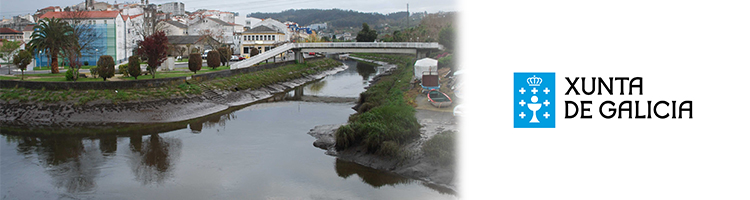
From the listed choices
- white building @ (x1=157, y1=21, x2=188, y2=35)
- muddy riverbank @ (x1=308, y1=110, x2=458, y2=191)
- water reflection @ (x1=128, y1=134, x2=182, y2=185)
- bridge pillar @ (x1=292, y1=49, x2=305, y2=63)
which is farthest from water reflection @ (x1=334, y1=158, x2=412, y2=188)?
white building @ (x1=157, y1=21, x2=188, y2=35)

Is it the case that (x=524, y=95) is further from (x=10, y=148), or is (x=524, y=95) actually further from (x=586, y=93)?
(x=10, y=148)

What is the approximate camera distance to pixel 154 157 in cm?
1477

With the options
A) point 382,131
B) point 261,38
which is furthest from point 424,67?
point 261,38

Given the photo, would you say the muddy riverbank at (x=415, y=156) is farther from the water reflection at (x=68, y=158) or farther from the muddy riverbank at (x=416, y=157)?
the water reflection at (x=68, y=158)

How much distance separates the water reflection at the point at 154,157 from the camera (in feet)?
42.1

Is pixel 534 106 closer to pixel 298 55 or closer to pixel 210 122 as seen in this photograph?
pixel 210 122

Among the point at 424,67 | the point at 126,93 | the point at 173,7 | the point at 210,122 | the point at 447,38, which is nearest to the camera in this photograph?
the point at 210,122

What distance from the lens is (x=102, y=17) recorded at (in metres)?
40.2

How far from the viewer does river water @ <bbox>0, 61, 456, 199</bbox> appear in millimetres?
11625

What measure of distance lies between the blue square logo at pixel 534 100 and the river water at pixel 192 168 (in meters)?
4.24

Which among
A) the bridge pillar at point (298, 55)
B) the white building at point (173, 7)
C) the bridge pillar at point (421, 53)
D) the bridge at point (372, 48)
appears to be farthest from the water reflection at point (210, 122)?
the white building at point (173, 7)

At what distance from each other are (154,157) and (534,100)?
11.0 m

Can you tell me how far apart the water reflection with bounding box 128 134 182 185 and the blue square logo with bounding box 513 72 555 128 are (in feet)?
27.9

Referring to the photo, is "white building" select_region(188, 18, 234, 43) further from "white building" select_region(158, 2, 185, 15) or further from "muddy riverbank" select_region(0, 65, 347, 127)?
"muddy riverbank" select_region(0, 65, 347, 127)
